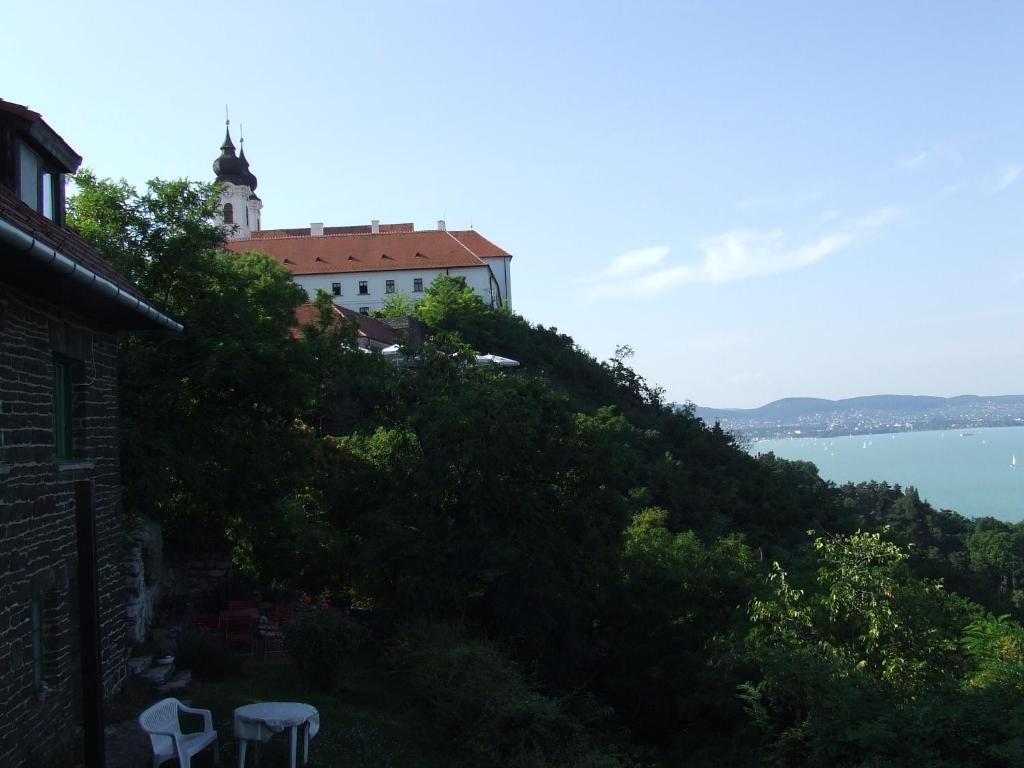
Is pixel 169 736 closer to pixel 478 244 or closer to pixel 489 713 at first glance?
pixel 489 713

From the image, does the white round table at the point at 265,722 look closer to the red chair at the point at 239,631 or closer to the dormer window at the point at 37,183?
the dormer window at the point at 37,183

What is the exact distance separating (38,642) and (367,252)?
244 feet

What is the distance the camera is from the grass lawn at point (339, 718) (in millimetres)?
10539

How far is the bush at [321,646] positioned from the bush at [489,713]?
0.94m

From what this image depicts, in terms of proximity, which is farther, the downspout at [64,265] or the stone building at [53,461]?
the stone building at [53,461]

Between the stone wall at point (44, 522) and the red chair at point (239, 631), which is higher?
the stone wall at point (44, 522)

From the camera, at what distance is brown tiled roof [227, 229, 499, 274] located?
80750mm

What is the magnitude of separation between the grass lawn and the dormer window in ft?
20.3

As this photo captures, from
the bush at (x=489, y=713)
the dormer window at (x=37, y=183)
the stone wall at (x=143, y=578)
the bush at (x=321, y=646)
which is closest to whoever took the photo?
the dormer window at (x=37, y=183)

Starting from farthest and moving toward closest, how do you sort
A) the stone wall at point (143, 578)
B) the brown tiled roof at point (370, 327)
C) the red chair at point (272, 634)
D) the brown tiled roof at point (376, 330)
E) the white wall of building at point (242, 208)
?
the white wall of building at point (242, 208)
the brown tiled roof at point (376, 330)
the brown tiled roof at point (370, 327)
the red chair at point (272, 634)
the stone wall at point (143, 578)

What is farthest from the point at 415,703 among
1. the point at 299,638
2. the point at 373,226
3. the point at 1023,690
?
the point at 373,226

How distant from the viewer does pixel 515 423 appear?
17.7 meters

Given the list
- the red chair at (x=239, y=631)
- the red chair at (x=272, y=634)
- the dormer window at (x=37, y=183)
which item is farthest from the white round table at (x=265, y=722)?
the red chair at (x=239, y=631)

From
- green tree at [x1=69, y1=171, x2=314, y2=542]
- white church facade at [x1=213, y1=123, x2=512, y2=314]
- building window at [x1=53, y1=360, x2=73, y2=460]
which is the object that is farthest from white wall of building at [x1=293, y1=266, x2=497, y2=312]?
building window at [x1=53, y1=360, x2=73, y2=460]
